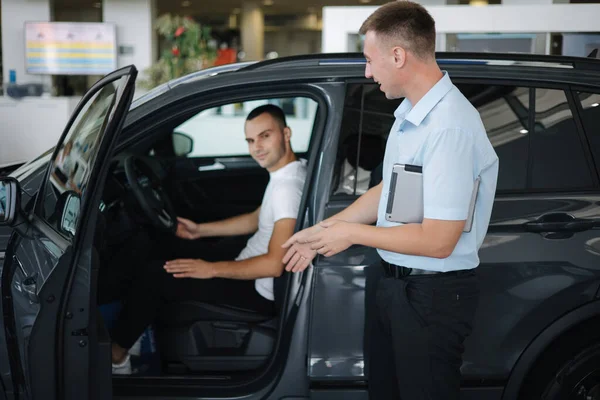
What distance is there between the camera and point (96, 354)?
201cm

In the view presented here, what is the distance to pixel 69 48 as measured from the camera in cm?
1416

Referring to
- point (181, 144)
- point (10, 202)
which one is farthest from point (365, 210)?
point (181, 144)

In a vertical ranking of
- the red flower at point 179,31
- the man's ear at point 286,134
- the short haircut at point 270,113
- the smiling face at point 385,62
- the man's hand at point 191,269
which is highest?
the red flower at point 179,31

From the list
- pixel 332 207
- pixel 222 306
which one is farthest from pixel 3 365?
pixel 332 207

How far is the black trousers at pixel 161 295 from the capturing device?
2.78 m

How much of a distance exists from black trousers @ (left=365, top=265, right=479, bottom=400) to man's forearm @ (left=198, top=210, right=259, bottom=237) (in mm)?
1393

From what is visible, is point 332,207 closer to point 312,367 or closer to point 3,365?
point 312,367

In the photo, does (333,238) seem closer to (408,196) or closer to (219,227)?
(408,196)

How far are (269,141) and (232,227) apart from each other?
0.61 metres

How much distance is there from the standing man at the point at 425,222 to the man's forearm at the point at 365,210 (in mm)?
171

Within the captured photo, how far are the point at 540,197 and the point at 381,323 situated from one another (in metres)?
0.66

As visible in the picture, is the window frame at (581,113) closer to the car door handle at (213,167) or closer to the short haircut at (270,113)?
the short haircut at (270,113)

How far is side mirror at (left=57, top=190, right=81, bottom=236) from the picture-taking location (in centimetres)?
198

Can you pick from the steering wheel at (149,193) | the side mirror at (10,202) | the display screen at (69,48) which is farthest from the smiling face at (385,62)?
the display screen at (69,48)
